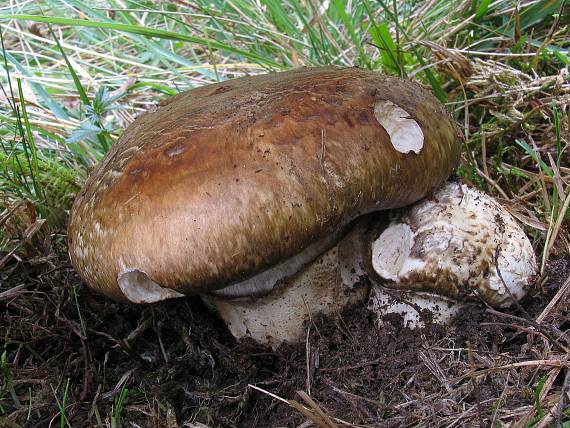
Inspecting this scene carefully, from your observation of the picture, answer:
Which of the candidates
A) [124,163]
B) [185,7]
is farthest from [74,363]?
[185,7]

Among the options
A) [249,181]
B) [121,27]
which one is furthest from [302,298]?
[121,27]

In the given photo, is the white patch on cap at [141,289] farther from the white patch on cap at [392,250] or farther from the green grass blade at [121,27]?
the green grass blade at [121,27]

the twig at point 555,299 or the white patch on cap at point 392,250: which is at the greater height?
the white patch on cap at point 392,250

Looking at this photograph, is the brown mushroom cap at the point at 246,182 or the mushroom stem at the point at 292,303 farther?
the mushroom stem at the point at 292,303

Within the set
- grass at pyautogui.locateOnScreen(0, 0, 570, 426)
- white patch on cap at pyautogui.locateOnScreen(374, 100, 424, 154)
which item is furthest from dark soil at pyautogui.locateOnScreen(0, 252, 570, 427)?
white patch on cap at pyautogui.locateOnScreen(374, 100, 424, 154)

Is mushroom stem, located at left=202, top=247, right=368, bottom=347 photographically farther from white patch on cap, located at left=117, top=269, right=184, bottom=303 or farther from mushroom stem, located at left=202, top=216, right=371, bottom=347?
white patch on cap, located at left=117, top=269, right=184, bottom=303

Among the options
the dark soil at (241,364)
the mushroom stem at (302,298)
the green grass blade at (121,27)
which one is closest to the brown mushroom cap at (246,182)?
the mushroom stem at (302,298)
